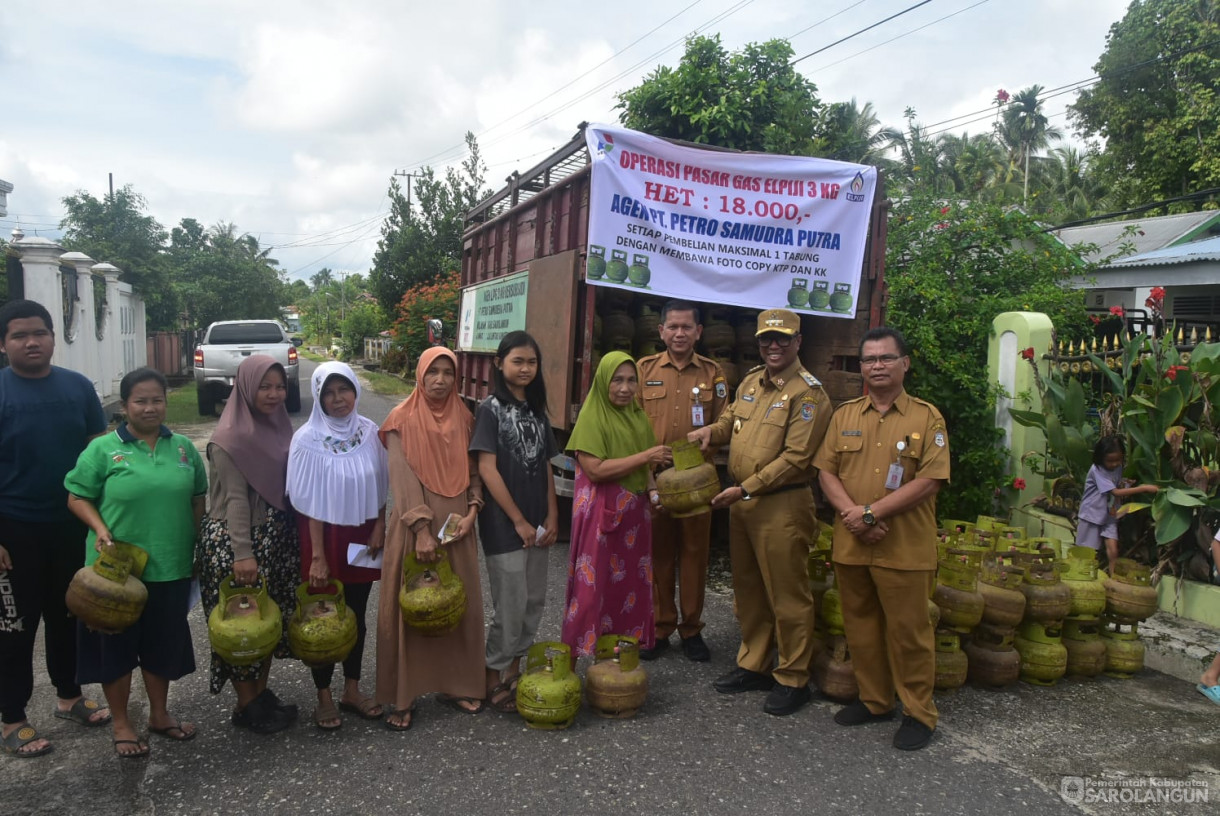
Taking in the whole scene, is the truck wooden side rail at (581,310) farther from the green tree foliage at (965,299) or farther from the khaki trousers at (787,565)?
the khaki trousers at (787,565)

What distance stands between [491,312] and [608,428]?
451 cm

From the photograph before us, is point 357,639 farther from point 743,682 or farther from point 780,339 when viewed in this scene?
point 780,339

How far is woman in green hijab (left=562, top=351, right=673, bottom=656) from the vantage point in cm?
364

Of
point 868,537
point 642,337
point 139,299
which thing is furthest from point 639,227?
point 139,299

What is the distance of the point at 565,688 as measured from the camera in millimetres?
3285

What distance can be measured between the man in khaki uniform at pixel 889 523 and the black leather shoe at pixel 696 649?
89 centimetres

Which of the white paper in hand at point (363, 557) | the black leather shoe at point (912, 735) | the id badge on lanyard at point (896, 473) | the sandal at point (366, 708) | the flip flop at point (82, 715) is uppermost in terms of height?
the id badge on lanyard at point (896, 473)

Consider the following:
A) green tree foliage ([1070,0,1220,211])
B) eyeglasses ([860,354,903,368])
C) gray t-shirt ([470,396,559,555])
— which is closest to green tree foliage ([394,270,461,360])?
green tree foliage ([1070,0,1220,211])

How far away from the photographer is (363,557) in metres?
3.27

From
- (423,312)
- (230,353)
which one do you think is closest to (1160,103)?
(423,312)

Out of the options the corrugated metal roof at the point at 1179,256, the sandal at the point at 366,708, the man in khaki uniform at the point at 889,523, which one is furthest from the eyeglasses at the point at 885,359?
the corrugated metal roof at the point at 1179,256

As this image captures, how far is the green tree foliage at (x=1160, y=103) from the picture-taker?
1606 centimetres

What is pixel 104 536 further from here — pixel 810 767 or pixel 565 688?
pixel 810 767

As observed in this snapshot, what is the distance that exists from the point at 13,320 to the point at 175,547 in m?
1.05
